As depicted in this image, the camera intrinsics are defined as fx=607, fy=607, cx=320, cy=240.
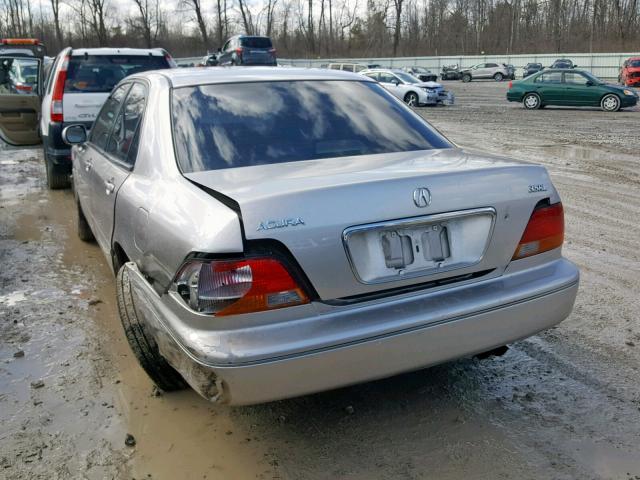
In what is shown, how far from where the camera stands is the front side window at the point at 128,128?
352 centimetres

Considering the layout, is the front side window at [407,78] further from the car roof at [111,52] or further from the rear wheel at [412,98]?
the car roof at [111,52]

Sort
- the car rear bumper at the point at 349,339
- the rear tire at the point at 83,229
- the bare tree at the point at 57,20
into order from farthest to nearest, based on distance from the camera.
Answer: the bare tree at the point at 57,20 < the rear tire at the point at 83,229 < the car rear bumper at the point at 349,339

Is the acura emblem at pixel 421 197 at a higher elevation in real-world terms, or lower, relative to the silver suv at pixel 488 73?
lower

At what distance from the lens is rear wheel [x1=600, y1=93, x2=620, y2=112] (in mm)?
20438

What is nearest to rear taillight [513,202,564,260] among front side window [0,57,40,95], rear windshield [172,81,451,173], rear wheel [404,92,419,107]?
rear windshield [172,81,451,173]

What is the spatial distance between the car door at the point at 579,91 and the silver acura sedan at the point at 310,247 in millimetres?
19918

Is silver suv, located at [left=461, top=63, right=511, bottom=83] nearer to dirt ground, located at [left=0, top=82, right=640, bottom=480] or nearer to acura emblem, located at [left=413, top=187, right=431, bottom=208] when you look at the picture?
dirt ground, located at [left=0, top=82, right=640, bottom=480]

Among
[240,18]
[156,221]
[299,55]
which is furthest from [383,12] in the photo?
[156,221]

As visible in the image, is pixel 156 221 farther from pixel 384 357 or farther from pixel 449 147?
pixel 449 147

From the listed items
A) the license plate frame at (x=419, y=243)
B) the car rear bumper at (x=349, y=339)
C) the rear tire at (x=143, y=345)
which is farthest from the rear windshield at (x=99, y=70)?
the license plate frame at (x=419, y=243)

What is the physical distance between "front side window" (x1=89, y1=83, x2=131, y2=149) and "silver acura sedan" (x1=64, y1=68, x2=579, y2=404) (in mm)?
1024

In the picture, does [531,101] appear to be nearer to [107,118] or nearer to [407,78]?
[407,78]

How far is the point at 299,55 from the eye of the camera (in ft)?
250

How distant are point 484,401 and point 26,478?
2.18 m
